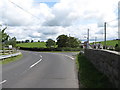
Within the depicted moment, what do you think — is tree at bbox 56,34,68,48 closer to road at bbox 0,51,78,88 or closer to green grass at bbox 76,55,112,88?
road at bbox 0,51,78,88

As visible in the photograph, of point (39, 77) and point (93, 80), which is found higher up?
point (93, 80)

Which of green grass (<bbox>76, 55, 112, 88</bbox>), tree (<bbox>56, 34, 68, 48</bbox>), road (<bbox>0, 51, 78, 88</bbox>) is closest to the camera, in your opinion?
green grass (<bbox>76, 55, 112, 88</bbox>)

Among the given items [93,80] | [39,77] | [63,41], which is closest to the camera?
[93,80]

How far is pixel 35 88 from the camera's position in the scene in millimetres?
8258

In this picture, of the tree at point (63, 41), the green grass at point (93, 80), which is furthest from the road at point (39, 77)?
the tree at point (63, 41)

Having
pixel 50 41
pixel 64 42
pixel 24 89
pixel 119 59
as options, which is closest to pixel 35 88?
pixel 24 89

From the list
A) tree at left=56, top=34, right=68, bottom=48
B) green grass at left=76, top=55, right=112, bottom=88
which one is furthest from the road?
tree at left=56, top=34, right=68, bottom=48

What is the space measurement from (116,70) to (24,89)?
365 cm

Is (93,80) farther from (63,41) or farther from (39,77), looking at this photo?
(63,41)

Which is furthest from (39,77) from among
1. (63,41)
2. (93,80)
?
(63,41)

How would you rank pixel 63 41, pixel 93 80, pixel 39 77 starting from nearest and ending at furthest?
pixel 93 80 → pixel 39 77 → pixel 63 41

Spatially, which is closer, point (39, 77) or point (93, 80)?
point (93, 80)

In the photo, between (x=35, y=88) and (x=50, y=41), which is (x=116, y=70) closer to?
(x=35, y=88)

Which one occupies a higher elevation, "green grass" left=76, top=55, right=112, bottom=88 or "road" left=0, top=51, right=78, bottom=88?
"green grass" left=76, top=55, right=112, bottom=88
